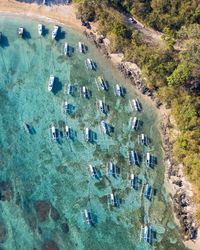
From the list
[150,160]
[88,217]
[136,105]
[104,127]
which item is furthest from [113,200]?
[136,105]

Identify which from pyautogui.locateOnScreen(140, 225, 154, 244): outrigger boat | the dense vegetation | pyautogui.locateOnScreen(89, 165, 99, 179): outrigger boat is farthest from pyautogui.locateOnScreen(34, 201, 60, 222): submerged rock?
the dense vegetation

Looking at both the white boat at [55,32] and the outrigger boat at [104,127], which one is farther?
the white boat at [55,32]

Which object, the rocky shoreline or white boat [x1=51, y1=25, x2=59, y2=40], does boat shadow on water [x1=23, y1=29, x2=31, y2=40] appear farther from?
the rocky shoreline

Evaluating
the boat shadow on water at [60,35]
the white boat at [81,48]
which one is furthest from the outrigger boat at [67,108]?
the boat shadow on water at [60,35]

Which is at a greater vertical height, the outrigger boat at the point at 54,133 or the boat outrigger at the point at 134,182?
the outrigger boat at the point at 54,133

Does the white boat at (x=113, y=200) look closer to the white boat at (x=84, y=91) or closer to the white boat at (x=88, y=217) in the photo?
the white boat at (x=88, y=217)

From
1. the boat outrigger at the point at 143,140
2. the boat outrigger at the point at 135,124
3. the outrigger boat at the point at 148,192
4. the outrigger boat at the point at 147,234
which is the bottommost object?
the outrigger boat at the point at 147,234
